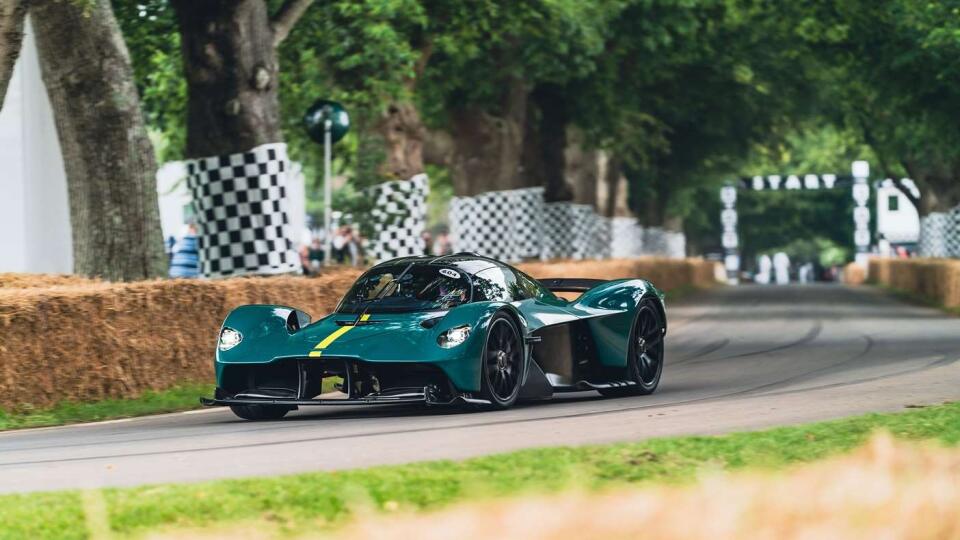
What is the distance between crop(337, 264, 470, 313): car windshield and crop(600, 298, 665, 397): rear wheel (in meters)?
1.94

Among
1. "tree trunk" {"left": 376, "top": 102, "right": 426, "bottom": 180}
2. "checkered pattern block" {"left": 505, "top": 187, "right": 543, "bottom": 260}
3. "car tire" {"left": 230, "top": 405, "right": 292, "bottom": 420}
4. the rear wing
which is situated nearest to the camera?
"car tire" {"left": 230, "top": 405, "right": 292, "bottom": 420}

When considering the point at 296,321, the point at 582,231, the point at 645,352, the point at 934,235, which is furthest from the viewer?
the point at 934,235

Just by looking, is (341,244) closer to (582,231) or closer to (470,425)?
(582,231)

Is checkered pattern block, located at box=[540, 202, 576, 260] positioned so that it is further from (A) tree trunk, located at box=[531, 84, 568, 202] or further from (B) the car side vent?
(B) the car side vent

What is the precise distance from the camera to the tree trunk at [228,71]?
19.7 meters

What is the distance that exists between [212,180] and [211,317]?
483 cm

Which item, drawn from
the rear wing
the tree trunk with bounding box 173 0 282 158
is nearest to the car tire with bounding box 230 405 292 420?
the rear wing

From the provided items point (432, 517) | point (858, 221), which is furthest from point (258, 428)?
point (858, 221)

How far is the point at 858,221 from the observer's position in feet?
308

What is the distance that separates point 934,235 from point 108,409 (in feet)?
160

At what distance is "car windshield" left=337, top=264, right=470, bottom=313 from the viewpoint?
42.4ft

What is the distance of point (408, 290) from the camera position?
43.2 ft

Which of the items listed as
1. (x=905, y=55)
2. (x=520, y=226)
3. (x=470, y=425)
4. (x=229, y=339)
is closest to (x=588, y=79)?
(x=520, y=226)

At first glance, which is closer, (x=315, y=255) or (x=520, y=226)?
(x=315, y=255)
